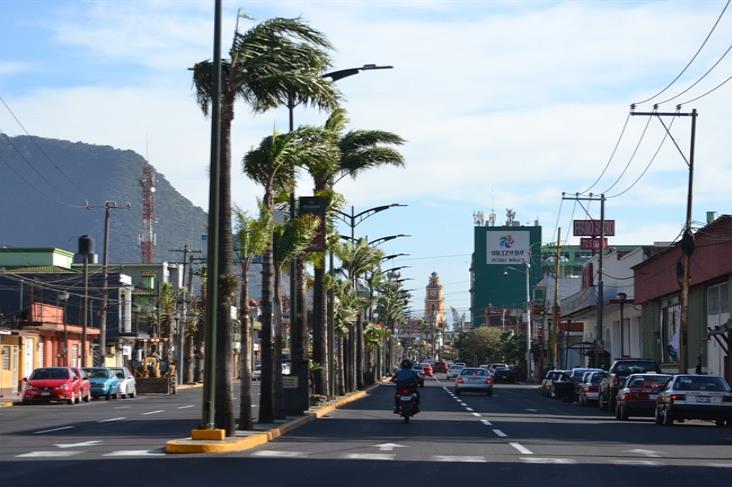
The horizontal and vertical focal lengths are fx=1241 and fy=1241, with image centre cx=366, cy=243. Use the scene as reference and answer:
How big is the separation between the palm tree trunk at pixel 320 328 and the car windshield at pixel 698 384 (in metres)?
15.9

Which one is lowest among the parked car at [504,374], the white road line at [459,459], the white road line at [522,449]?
the parked car at [504,374]


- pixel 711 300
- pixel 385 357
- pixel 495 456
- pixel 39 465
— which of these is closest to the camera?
pixel 39 465

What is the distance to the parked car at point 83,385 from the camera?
53.8 metres

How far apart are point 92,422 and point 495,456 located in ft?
49.8

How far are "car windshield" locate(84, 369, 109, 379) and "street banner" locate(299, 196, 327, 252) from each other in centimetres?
2686

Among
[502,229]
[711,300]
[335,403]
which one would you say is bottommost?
[335,403]

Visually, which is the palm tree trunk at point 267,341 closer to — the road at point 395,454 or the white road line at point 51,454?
the road at point 395,454

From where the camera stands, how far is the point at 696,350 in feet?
199

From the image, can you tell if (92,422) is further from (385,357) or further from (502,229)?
(502,229)

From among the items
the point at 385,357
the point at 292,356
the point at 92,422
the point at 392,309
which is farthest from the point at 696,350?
the point at 385,357

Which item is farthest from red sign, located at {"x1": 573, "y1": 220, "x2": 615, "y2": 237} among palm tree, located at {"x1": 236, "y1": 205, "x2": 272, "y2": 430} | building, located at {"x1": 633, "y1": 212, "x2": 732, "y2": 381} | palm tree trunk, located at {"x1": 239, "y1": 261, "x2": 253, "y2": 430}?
palm tree trunk, located at {"x1": 239, "y1": 261, "x2": 253, "y2": 430}

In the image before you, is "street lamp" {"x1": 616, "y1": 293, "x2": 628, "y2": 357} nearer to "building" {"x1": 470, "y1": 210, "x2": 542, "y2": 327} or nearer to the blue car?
the blue car

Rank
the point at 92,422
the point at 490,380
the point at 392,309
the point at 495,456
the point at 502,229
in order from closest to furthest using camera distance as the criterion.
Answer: the point at 495,456
the point at 92,422
the point at 490,380
the point at 392,309
the point at 502,229

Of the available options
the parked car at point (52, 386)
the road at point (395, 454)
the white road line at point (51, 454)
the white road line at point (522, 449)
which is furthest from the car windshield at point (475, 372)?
the white road line at point (51, 454)
